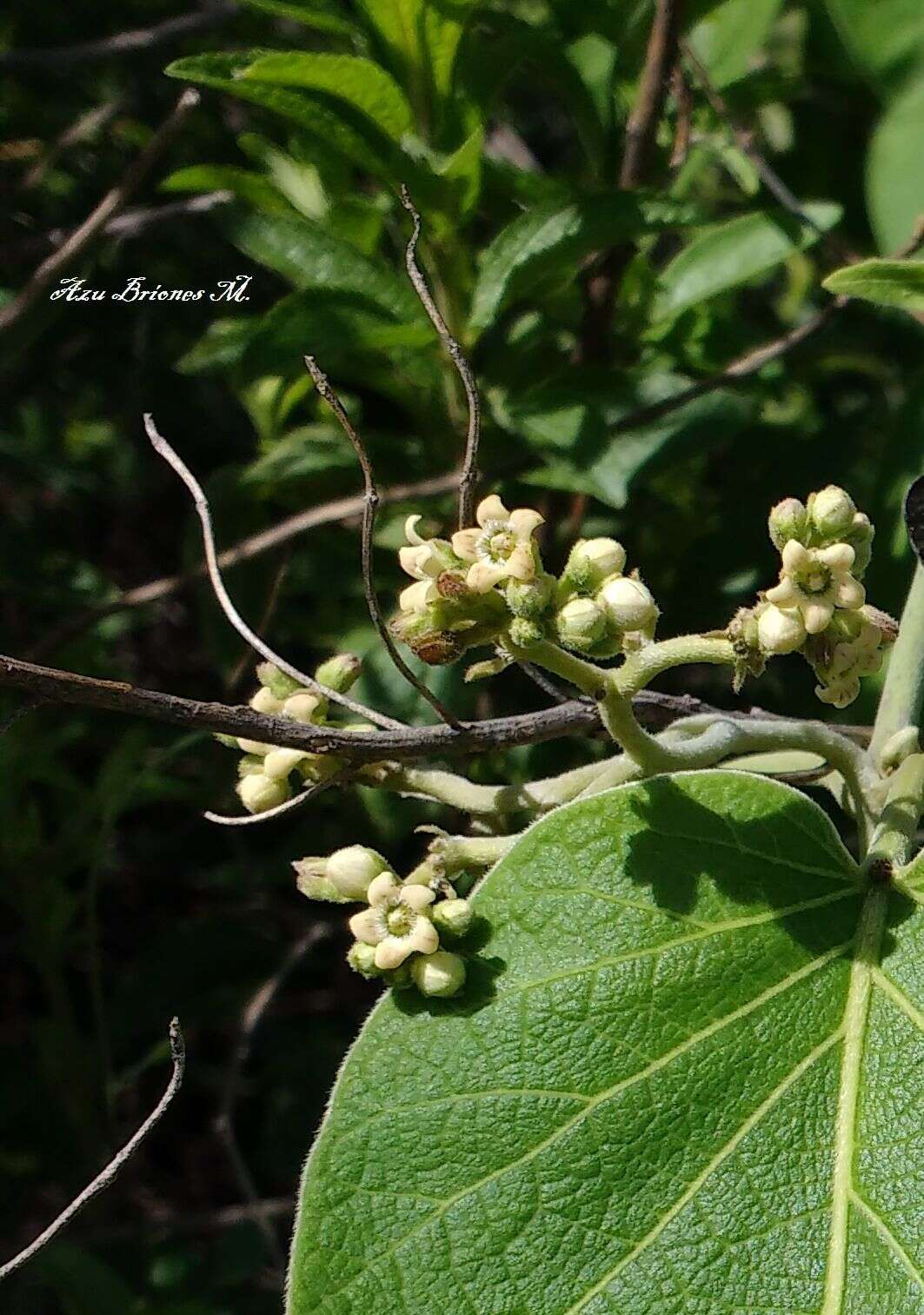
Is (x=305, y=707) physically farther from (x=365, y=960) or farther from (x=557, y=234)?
(x=557, y=234)

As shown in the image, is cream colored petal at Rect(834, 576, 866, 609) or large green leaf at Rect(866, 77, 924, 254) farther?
large green leaf at Rect(866, 77, 924, 254)

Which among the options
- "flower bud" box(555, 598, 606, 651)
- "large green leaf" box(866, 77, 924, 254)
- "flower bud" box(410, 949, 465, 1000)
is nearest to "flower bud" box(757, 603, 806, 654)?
"flower bud" box(555, 598, 606, 651)

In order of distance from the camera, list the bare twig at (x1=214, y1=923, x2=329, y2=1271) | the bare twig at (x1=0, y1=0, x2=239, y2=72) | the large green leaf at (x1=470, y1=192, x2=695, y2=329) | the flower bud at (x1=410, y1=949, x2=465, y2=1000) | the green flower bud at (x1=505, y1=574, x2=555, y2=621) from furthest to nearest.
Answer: the bare twig at (x1=0, y1=0, x2=239, y2=72) → the bare twig at (x1=214, y1=923, x2=329, y2=1271) → the large green leaf at (x1=470, y1=192, x2=695, y2=329) → the flower bud at (x1=410, y1=949, x2=465, y2=1000) → the green flower bud at (x1=505, y1=574, x2=555, y2=621)

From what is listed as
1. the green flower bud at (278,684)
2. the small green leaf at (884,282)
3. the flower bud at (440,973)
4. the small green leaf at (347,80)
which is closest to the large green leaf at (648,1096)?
the flower bud at (440,973)

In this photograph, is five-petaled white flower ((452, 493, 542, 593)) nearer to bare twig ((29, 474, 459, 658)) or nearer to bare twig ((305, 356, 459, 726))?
bare twig ((305, 356, 459, 726))

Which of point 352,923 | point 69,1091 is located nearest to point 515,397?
point 352,923

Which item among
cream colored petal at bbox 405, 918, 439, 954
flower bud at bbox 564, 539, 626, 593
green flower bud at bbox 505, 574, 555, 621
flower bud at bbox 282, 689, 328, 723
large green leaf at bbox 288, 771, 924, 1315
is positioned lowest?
large green leaf at bbox 288, 771, 924, 1315

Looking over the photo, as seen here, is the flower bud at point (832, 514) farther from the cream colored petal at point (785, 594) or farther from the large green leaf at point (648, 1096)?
the large green leaf at point (648, 1096)

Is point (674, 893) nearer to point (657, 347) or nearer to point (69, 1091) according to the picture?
point (657, 347)
